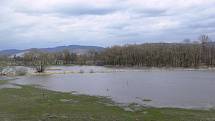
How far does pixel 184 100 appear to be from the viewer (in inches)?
1668

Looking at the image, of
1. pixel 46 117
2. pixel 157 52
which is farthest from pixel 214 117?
pixel 157 52

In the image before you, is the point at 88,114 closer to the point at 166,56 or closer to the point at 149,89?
the point at 149,89

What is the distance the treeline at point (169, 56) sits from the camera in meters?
165

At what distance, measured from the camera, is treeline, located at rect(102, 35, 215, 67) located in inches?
6496

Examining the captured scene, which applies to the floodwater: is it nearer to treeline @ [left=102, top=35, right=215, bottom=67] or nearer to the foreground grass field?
the foreground grass field

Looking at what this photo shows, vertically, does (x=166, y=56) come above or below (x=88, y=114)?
above

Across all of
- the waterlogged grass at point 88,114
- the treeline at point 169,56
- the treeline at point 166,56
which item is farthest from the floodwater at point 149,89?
the treeline at point 169,56

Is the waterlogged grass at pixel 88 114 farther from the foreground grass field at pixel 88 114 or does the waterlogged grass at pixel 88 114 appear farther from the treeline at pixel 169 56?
the treeline at pixel 169 56

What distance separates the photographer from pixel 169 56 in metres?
169

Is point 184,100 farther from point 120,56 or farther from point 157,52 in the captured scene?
point 120,56

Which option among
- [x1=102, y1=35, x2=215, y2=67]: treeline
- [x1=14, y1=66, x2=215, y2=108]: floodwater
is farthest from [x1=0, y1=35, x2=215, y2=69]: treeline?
[x1=14, y1=66, x2=215, y2=108]: floodwater

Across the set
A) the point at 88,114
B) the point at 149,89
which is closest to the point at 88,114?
the point at 88,114

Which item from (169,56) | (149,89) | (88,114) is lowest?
(149,89)

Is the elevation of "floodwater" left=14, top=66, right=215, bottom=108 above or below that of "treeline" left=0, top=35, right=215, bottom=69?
below
